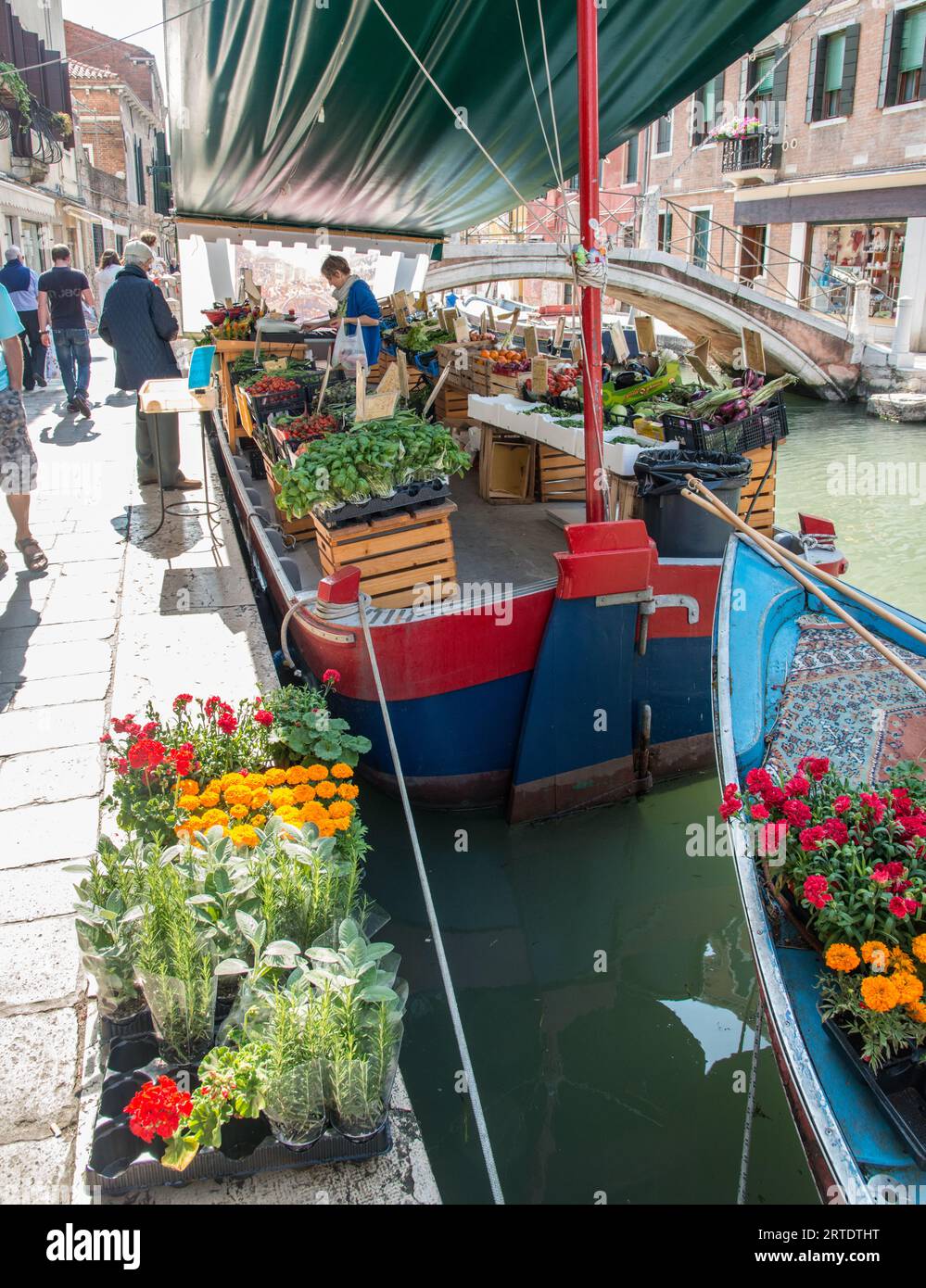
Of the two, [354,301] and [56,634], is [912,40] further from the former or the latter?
[56,634]

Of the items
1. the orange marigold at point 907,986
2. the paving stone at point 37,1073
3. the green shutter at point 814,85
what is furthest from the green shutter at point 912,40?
the paving stone at point 37,1073

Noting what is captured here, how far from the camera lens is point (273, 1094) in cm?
203

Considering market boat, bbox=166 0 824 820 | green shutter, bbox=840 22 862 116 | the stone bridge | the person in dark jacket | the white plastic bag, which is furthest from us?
green shutter, bbox=840 22 862 116

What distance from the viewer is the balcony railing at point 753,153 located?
22547 millimetres

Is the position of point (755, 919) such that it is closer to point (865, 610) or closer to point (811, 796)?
point (811, 796)

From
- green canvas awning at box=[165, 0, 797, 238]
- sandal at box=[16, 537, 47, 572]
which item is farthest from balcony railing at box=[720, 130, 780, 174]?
sandal at box=[16, 537, 47, 572]

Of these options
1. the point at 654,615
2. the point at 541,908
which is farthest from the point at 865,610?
the point at 541,908

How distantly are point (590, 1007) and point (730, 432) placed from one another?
2.88 m

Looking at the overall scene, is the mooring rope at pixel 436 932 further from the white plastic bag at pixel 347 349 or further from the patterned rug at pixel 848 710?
the white plastic bag at pixel 347 349

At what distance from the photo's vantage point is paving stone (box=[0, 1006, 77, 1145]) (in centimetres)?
230

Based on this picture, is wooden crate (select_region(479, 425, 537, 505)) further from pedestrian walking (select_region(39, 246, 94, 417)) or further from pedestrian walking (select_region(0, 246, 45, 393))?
pedestrian walking (select_region(0, 246, 45, 393))

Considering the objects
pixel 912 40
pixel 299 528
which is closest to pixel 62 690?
pixel 299 528

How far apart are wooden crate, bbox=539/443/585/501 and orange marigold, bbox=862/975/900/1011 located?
470cm

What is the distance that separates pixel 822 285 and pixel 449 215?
1267cm
